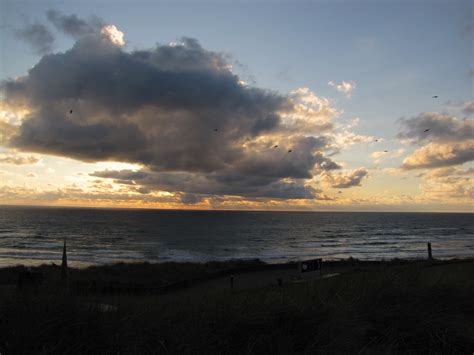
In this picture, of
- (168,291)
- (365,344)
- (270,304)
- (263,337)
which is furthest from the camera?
(168,291)

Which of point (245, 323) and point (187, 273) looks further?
point (187, 273)

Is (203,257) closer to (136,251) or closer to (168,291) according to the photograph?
(136,251)

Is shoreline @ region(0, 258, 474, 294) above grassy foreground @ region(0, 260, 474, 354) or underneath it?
underneath

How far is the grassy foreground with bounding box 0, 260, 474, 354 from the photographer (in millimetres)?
3773

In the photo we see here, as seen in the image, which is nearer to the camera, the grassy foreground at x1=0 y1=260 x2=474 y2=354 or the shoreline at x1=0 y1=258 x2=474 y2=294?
the grassy foreground at x1=0 y1=260 x2=474 y2=354

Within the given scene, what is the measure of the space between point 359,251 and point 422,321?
52.7 meters

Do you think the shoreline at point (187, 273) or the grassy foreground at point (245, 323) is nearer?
the grassy foreground at point (245, 323)

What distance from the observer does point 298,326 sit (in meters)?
4.41

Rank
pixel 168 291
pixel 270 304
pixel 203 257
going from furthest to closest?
1. pixel 203 257
2. pixel 168 291
3. pixel 270 304

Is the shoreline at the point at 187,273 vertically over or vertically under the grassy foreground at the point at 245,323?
under

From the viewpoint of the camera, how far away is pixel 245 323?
432cm

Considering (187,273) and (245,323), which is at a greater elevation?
(245,323)

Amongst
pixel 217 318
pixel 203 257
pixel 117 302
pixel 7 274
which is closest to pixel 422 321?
pixel 217 318

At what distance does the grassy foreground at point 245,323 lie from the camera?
149 inches
